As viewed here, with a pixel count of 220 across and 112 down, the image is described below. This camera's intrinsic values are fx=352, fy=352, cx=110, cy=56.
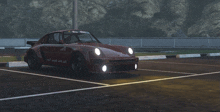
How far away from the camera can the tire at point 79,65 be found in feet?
32.9

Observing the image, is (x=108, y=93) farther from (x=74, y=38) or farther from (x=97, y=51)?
(x=74, y=38)

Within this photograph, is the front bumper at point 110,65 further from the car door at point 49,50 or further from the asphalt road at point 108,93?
the car door at point 49,50

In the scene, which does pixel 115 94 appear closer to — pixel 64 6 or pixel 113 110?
pixel 113 110

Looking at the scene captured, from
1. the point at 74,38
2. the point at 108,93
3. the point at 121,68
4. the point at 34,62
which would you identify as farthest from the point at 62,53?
the point at 108,93

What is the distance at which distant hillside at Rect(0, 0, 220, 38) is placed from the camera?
55.3 meters

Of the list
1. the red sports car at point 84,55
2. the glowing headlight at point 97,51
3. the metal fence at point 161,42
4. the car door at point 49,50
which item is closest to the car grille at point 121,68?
the red sports car at point 84,55

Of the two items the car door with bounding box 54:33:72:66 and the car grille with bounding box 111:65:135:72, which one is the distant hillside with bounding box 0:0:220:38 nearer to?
the car door with bounding box 54:33:72:66

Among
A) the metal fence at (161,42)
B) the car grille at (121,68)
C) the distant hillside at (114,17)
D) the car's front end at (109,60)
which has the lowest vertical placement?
the car grille at (121,68)

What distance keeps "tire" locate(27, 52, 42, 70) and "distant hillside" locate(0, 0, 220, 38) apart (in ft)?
140

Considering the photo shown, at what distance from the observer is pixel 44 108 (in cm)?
580

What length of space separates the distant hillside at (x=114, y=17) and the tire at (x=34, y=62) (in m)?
42.7

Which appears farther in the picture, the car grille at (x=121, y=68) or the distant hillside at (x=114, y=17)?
the distant hillside at (x=114, y=17)

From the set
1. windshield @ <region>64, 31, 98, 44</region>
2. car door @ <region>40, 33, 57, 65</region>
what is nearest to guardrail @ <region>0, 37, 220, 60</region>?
car door @ <region>40, 33, 57, 65</region>

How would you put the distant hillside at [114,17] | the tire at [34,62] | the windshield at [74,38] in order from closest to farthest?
the windshield at [74,38] → the tire at [34,62] → the distant hillside at [114,17]
